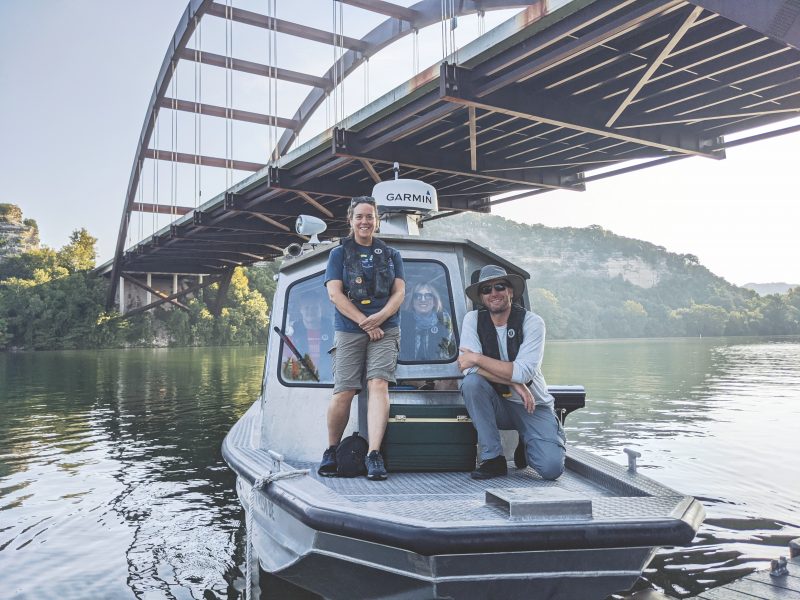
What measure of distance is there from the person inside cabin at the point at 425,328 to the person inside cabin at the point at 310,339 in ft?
1.76

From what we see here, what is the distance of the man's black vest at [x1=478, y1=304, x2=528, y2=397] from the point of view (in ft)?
13.6

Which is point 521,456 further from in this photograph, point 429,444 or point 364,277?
point 364,277

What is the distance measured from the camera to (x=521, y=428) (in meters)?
4.14

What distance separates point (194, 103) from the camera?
111ft

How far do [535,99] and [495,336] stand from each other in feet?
36.0

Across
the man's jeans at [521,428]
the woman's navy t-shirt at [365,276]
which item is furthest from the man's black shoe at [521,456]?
the woman's navy t-shirt at [365,276]

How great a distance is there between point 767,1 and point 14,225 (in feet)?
362

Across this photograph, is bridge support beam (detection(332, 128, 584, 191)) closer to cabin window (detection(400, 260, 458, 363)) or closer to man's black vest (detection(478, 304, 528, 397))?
cabin window (detection(400, 260, 458, 363))

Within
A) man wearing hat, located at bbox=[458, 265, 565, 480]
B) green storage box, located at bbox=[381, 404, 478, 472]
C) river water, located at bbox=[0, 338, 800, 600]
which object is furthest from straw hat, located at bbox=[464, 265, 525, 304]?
river water, located at bbox=[0, 338, 800, 600]

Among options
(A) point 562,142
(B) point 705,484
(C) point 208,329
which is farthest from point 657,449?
(C) point 208,329

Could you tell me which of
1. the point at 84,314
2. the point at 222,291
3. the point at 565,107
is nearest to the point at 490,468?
the point at 565,107

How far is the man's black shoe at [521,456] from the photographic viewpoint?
428 cm

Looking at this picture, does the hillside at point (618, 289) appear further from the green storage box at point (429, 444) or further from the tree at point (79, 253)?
the green storage box at point (429, 444)

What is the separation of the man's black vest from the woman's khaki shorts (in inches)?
21.7
